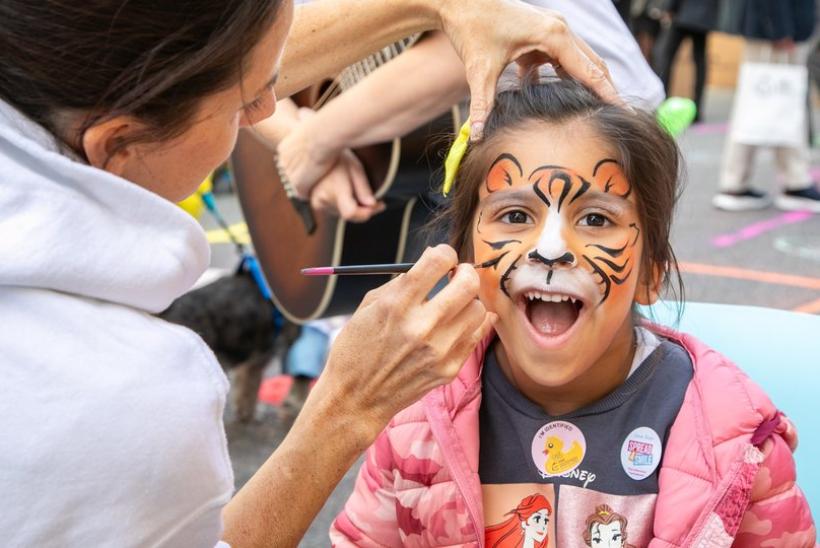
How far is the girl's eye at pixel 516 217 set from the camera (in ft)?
4.78

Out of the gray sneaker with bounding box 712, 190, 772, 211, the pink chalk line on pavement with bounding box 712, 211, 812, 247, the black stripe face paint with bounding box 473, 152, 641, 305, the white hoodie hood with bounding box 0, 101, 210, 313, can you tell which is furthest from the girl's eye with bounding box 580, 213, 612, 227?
the gray sneaker with bounding box 712, 190, 772, 211

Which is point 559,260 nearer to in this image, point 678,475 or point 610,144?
point 610,144

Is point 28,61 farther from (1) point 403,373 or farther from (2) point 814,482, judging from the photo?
(2) point 814,482

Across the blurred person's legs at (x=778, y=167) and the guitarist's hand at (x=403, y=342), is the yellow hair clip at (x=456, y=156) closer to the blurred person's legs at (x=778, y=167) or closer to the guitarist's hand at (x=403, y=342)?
the guitarist's hand at (x=403, y=342)

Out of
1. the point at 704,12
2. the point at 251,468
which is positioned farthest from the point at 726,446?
the point at 704,12

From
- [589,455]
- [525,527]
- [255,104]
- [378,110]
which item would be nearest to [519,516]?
[525,527]

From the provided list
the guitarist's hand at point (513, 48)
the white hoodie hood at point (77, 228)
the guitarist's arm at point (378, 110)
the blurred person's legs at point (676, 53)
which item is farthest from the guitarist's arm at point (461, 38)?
the blurred person's legs at point (676, 53)

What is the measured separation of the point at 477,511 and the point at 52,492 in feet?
1.97

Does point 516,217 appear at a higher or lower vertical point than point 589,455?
higher

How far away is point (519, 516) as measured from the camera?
1.45 metres

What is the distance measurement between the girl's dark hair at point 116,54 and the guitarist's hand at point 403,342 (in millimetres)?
314

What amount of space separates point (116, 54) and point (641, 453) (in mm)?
825

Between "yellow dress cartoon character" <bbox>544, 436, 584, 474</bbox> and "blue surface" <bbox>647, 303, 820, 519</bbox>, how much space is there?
344mm

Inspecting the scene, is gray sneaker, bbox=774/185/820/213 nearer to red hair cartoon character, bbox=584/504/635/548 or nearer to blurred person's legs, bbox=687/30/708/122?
blurred person's legs, bbox=687/30/708/122
